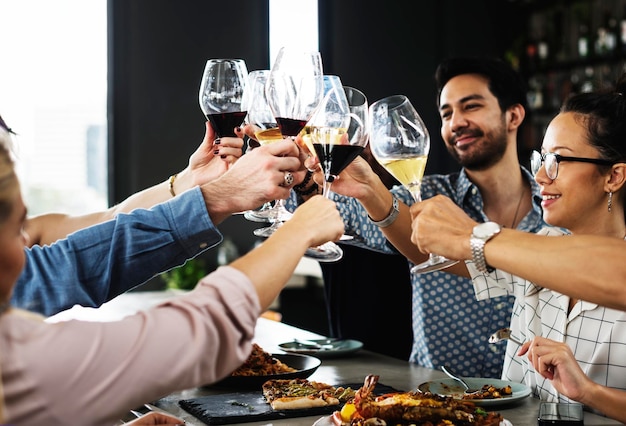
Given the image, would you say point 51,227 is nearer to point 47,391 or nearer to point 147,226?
point 147,226

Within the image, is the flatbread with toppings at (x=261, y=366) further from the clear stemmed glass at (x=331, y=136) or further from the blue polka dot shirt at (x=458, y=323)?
the blue polka dot shirt at (x=458, y=323)

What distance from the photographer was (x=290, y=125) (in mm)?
1604

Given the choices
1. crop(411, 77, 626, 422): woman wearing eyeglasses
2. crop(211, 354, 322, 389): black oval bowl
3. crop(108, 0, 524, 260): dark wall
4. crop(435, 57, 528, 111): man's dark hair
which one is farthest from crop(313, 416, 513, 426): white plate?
crop(108, 0, 524, 260): dark wall

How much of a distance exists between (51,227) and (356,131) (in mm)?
1345

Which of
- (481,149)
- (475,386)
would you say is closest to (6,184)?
(475,386)

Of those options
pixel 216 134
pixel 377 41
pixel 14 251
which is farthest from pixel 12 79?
pixel 14 251

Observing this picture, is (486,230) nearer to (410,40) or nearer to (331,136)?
(331,136)

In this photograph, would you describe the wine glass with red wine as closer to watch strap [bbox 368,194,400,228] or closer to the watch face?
the watch face

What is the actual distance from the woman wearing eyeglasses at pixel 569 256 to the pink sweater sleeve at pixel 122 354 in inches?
23.5

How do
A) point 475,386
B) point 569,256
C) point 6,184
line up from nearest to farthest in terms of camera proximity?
point 6,184 → point 569,256 → point 475,386

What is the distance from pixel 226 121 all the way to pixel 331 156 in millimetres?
378

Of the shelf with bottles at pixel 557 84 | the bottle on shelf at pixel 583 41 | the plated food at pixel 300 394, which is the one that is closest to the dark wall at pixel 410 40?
the shelf with bottles at pixel 557 84

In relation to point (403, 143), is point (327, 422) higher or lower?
lower

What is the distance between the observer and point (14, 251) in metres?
1.04
